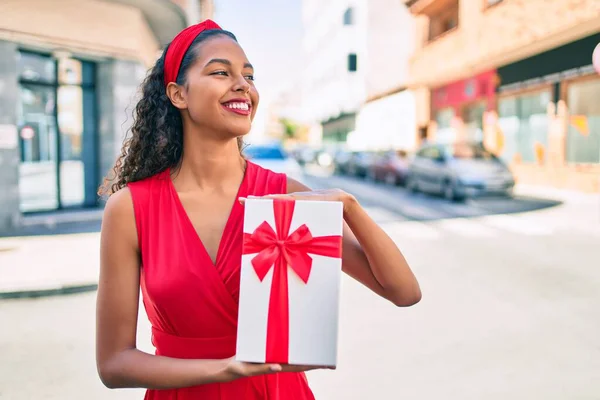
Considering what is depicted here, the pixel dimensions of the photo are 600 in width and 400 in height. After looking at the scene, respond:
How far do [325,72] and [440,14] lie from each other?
110 ft

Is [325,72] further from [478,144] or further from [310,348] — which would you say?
[310,348]

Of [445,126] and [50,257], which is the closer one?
[50,257]

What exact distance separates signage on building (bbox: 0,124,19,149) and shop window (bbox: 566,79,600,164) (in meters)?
15.7

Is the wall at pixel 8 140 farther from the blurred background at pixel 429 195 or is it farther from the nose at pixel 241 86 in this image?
the nose at pixel 241 86

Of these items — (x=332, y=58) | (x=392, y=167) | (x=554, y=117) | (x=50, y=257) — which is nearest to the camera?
(x=50, y=257)

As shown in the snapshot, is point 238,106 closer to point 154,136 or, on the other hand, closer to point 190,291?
point 154,136

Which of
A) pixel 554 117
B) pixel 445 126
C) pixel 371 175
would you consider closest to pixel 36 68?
pixel 554 117

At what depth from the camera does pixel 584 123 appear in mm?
20047

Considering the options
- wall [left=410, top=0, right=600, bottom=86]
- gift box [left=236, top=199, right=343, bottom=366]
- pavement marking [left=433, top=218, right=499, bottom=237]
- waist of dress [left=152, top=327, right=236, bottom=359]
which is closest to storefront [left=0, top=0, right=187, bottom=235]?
pavement marking [left=433, top=218, right=499, bottom=237]

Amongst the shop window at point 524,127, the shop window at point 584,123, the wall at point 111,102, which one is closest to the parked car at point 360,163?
the shop window at point 524,127

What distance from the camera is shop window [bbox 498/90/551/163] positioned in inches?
877

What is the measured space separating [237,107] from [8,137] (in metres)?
11.7

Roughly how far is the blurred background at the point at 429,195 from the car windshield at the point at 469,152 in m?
0.06

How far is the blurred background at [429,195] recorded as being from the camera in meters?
4.85
